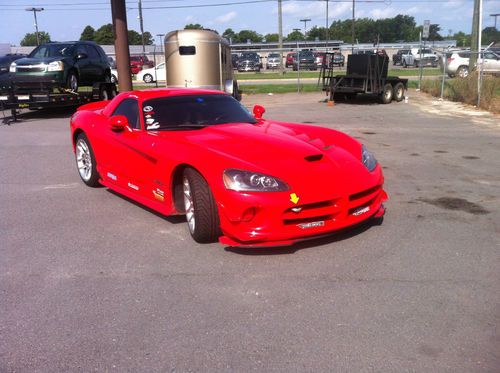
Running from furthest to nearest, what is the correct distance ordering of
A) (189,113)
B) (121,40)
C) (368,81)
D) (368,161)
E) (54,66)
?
(368,81)
(121,40)
(54,66)
(189,113)
(368,161)

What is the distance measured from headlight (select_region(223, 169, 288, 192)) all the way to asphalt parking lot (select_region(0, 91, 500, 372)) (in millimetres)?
623

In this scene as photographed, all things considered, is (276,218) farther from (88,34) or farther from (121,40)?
(88,34)

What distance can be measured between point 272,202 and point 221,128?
154cm

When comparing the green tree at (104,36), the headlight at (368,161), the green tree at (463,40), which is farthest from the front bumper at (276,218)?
the green tree at (104,36)

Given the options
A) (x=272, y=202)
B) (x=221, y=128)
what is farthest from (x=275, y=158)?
(x=221, y=128)

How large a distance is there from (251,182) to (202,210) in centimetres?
53

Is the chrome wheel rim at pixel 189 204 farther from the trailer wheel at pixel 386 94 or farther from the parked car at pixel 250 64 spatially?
the parked car at pixel 250 64

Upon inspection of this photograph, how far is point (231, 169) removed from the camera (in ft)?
14.3

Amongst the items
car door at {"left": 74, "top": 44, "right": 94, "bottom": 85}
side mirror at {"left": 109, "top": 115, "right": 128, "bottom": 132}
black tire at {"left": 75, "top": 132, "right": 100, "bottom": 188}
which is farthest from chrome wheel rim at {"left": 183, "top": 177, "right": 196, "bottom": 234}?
car door at {"left": 74, "top": 44, "right": 94, "bottom": 85}

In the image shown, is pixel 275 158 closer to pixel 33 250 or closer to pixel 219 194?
pixel 219 194

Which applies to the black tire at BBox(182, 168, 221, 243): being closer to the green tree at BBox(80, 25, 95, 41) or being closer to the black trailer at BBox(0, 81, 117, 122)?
the black trailer at BBox(0, 81, 117, 122)

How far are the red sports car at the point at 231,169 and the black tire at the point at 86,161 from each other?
259 mm

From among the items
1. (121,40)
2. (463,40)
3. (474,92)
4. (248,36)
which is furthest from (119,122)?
(248,36)

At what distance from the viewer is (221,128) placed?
5.43m
